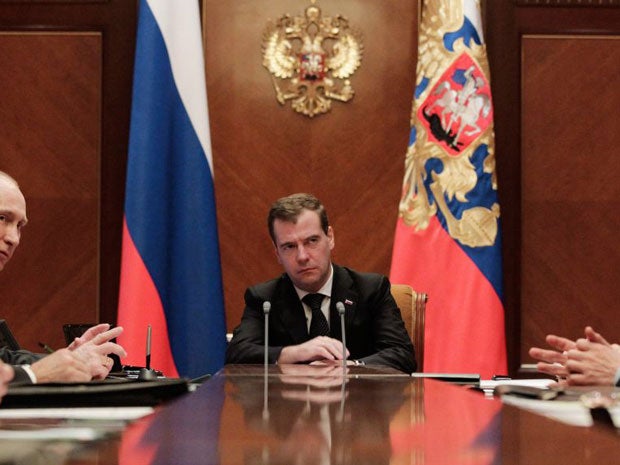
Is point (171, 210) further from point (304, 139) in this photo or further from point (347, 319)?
point (347, 319)

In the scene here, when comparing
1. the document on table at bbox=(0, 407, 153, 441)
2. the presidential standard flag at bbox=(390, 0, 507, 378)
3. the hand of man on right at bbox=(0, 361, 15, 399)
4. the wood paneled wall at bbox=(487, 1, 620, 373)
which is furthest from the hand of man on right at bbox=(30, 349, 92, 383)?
the wood paneled wall at bbox=(487, 1, 620, 373)

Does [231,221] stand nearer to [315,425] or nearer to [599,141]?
[599,141]

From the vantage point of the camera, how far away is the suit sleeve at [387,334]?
3.59 m

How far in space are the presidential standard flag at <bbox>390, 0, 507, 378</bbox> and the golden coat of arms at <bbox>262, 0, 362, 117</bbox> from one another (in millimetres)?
612

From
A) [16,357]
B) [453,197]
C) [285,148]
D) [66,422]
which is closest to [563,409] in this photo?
[66,422]

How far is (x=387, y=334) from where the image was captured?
3744mm

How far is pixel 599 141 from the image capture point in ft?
18.6

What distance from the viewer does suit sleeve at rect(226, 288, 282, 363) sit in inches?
140

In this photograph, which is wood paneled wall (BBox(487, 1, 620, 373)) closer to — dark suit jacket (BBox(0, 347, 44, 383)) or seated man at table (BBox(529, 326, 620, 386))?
seated man at table (BBox(529, 326, 620, 386))

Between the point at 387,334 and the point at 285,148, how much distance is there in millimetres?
2216

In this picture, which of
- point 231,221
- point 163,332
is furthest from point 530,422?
point 231,221

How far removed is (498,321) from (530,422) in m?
3.68

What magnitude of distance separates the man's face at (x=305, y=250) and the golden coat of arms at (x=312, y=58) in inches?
75.8

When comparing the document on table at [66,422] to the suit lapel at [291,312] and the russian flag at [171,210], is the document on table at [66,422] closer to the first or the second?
the suit lapel at [291,312]
